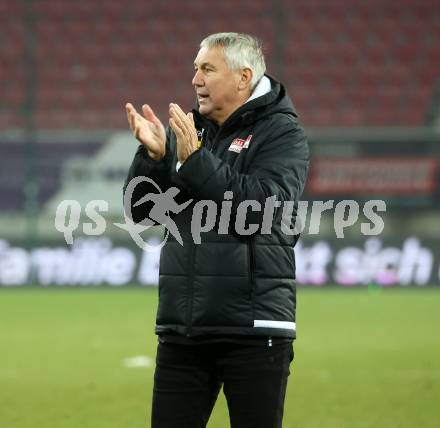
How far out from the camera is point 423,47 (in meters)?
17.4

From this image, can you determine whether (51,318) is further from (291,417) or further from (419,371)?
(291,417)

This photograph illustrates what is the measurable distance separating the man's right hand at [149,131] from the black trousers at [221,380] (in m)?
0.64

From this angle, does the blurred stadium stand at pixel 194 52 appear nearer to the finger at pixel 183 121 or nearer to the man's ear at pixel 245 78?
the man's ear at pixel 245 78

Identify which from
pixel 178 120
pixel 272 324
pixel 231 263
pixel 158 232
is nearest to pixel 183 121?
pixel 178 120

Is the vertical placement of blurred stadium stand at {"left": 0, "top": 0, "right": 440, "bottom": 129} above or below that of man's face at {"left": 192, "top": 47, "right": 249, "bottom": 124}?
above

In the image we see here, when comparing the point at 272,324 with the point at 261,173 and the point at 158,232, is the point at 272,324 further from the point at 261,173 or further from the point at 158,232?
the point at 158,232

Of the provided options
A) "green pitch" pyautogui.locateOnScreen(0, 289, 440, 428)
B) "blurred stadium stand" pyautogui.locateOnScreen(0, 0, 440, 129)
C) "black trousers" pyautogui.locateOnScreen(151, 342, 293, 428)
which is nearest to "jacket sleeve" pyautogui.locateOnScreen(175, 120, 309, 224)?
"black trousers" pyautogui.locateOnScreen(151, 342, 293, 428)

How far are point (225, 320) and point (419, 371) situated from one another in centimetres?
479

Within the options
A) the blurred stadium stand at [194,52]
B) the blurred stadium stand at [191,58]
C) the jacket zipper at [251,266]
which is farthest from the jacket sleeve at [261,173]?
the blurred stadium stand at [194,52]

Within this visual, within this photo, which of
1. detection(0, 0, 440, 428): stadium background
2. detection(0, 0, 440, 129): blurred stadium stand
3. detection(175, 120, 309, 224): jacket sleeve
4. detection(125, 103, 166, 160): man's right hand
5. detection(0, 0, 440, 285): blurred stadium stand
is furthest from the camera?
detection(0, 0, 440, 129): blurred stadium stand

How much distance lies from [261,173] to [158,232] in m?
11.1

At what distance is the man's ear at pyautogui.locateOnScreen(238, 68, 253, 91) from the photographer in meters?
3.51

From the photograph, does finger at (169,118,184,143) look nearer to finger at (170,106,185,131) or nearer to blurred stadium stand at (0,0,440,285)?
finger at (170,106,185,131)

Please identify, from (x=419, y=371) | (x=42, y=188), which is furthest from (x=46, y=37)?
(x=419, y=371)
